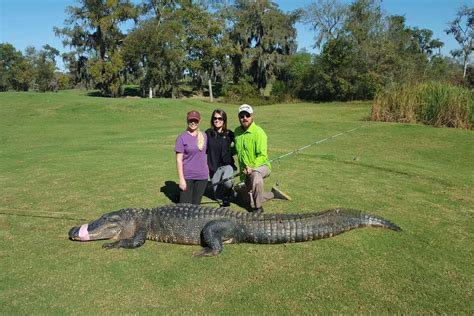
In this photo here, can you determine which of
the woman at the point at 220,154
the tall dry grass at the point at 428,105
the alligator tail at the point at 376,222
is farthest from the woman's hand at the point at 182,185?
the tall dry grass at the point at 428,105

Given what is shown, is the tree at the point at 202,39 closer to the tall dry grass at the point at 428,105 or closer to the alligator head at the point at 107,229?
the tall dry grass at the point at 428,105

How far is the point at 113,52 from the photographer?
1590 inches

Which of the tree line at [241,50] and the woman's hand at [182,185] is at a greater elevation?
the tree line at [241,50]

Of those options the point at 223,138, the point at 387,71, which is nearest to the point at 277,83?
the point at 387,71

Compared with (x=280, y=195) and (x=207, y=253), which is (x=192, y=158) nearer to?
(x=280, y=195)

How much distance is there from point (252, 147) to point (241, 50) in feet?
128

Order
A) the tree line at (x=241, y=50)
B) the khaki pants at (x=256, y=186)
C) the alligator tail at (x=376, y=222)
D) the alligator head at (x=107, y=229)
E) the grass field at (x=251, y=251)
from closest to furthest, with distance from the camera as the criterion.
A: the grass field at (x=251, y=251)
the alligator head at (x=107, y=229)
the alligator tail at (x=376, y=222)
the khaki pants at (x=256, y=186)
the tree line at (x=241, y=50)

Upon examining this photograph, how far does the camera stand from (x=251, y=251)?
434 centimetres

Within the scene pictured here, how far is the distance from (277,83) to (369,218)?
37292mm

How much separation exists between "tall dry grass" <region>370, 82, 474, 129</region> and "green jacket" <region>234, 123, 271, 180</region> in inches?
466

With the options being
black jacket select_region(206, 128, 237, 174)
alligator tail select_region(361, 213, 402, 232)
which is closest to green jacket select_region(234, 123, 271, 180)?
black jacket select_region(206, 128, 237, 174)

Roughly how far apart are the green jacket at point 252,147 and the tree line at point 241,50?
31522mm

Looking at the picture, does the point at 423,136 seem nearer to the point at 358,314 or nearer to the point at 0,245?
the point at 358,314

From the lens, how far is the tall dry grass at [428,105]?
48.5 ft
